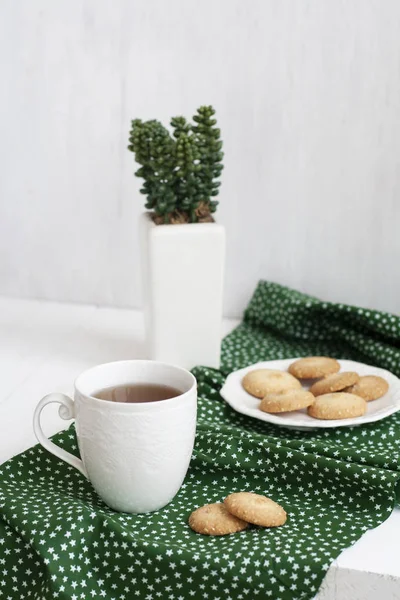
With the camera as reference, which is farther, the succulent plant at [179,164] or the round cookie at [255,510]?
the succulent plant at [179,164]

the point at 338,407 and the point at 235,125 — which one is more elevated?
the point at 235,125

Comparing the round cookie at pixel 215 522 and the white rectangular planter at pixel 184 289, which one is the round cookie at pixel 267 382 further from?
the round cookie at pixel 215 522

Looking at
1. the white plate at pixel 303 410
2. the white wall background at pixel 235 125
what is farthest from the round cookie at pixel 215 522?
the white wall background at pixel 235 125

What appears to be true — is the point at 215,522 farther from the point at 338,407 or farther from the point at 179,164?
the point at 179,164

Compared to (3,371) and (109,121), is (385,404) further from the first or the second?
(109,121)

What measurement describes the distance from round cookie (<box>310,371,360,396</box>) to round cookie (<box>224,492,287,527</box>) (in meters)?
0.22

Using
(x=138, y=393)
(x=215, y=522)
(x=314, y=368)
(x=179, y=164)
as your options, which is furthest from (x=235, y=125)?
(x=215, y=522)

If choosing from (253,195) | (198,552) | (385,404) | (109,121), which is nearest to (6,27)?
(109,121)

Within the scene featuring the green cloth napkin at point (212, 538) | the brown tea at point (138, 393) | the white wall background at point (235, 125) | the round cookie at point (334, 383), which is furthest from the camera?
the white wall background at point (235, 125)

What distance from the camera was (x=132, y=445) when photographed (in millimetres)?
612

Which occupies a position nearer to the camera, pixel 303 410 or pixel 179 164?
pixel 303 410

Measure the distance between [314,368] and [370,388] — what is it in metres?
0.07

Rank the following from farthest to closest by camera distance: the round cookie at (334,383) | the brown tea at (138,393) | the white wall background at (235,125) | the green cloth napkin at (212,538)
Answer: the white wall background at (235,125), the round cookie at (334,383), the brown tea at (138,393), the green cloth napkin at (212,538)

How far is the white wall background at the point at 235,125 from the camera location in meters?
1.08
